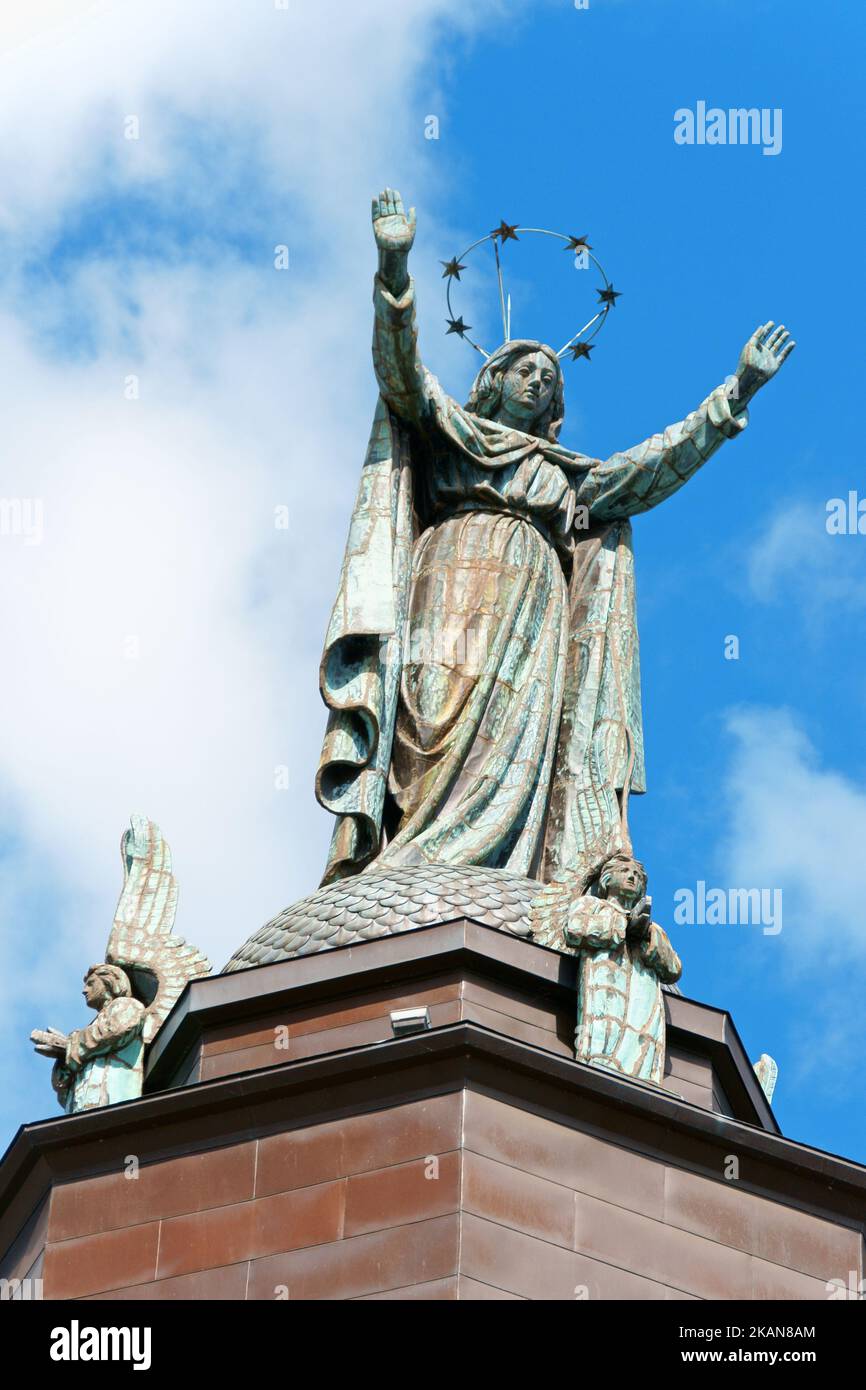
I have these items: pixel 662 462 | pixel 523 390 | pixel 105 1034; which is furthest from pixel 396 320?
pixel 105 1034

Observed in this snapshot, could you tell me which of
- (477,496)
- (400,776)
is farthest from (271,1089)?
(477,496)

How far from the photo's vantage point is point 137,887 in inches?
895

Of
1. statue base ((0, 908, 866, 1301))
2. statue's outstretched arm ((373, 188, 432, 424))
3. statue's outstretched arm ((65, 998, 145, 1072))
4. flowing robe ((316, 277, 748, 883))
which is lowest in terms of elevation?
statue base ((0, 908, 866, 1301))

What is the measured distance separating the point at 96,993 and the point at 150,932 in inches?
25.7

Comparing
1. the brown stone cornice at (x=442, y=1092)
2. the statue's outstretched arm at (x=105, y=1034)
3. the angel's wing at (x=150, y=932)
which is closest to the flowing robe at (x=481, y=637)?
the angel's wing at (x=150, y=932)

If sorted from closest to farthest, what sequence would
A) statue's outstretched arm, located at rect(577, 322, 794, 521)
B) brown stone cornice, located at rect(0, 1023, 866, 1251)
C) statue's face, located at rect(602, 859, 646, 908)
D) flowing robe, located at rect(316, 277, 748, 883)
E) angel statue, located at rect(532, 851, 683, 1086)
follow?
brown stone cornice, located at rect(0, 1023, 866, 1251), angel statue, located at rect(532, 851, 683, 1086), statue's face, located at rect(602, 859, 646, 908), flowing robe, located at rect(316, 277, 748, 883), statue's outstretched arm, located at rect(577, 322, 794, 521)

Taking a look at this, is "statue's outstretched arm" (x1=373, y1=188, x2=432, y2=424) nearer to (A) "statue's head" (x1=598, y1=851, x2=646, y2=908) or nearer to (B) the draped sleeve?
(B) the draped sleeve

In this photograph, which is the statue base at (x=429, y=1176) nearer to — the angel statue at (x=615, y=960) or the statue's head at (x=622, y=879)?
the angel statue at (x=615, y=960)

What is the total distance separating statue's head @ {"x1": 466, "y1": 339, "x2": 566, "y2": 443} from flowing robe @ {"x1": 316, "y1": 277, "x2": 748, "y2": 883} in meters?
0.24

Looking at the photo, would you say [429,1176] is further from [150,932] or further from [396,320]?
[396,320]

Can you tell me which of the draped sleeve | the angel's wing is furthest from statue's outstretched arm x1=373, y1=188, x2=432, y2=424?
the angel's wing

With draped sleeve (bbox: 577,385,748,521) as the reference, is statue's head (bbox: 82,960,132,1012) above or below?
below

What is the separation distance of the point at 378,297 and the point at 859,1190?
741 centimetres

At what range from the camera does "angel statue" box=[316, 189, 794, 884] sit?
23.1 m
